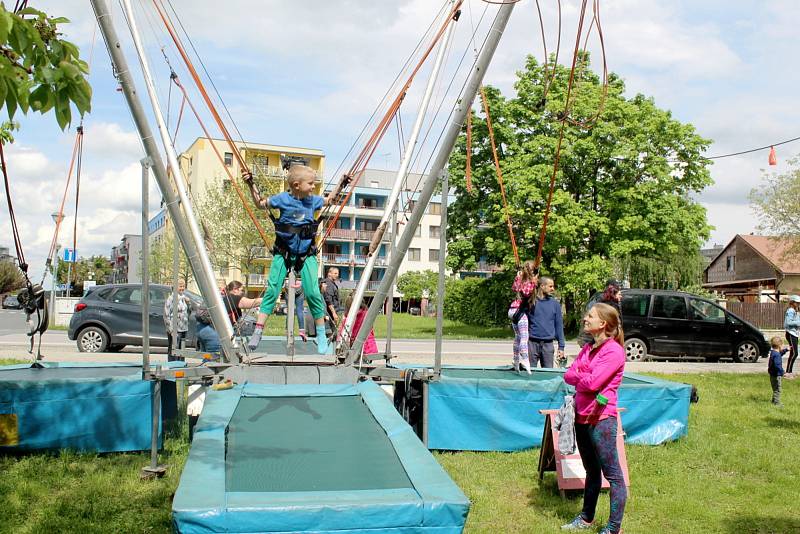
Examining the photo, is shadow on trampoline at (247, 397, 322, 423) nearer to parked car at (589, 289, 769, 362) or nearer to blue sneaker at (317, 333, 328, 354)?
blue sneaker at (317, 333, 328, 354)

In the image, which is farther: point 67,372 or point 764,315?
point 764,315

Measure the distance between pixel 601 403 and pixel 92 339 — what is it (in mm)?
13809

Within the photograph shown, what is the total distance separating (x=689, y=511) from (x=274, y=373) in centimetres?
389

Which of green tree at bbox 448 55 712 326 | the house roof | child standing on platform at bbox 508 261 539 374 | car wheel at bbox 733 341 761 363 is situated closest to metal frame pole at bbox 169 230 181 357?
child standing on platform at bbox 508 261 539 374

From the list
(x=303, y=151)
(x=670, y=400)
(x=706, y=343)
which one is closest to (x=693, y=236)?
(x=706, y=343)

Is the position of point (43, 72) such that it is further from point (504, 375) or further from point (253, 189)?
point (504, 375)

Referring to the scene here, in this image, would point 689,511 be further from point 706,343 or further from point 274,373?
point 706,343

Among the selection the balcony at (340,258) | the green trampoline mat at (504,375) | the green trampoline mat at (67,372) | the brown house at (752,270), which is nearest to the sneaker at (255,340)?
the green trampoline mat at (67,372)

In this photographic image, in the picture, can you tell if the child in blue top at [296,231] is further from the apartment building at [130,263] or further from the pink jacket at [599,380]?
the apartment building at [130,263]

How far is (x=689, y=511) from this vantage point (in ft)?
20.3

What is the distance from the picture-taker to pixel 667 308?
19.5 metres

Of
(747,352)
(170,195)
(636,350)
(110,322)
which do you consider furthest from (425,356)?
(170,195)

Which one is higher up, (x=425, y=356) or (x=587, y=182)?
(x=587, y=182)

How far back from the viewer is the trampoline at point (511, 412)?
7902mm
